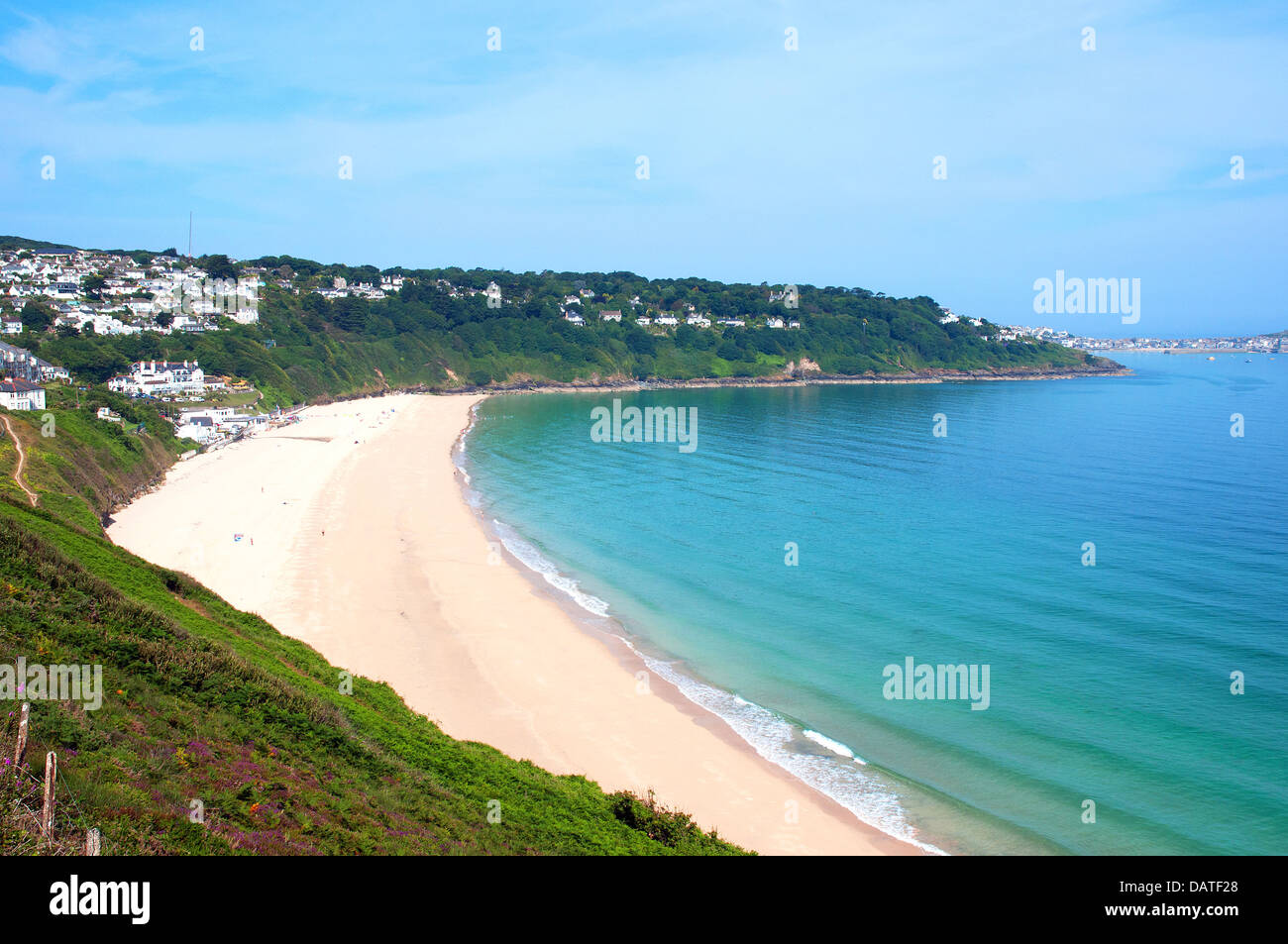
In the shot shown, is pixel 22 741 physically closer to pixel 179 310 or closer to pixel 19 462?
pixel 19 462

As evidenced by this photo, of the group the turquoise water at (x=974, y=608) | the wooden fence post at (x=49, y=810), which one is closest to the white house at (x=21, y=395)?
the turquoise water at (x=974, y=608)

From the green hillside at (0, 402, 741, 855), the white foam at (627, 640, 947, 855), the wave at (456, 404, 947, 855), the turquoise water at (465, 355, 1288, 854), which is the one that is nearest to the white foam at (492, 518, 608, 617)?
the turquoise water at (465, 355, 1288, 854)

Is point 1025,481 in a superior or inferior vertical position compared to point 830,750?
superior

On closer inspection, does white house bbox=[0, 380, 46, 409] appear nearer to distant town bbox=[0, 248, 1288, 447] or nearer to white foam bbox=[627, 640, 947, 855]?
distant town bbox=[0, 248, 1288, 447]

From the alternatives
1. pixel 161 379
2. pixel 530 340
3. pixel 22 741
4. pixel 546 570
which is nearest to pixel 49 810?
pixel 22 741
